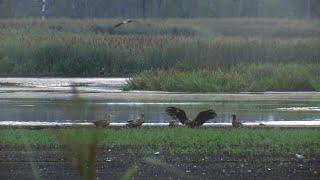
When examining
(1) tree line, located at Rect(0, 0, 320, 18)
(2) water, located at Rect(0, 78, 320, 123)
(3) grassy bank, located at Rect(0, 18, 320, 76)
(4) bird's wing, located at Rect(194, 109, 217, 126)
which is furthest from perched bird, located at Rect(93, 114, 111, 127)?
(1) tree line, located at Rect(0, 0, 320, 18)

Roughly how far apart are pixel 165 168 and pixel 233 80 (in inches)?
708

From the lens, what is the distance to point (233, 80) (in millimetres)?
27609

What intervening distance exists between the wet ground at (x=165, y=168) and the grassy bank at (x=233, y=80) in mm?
14676

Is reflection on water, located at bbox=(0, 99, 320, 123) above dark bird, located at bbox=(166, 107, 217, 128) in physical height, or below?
above

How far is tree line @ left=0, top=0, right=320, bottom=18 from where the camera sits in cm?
8512

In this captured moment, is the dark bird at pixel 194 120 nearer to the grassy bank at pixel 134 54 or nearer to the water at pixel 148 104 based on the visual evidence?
the water at pixel 148 104

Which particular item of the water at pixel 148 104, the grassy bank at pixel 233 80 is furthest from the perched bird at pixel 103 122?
the grassy bank at pixel 233 80

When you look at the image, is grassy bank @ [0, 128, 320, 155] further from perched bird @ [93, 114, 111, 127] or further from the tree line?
the tree line

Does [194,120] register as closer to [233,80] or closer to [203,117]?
[203,117]

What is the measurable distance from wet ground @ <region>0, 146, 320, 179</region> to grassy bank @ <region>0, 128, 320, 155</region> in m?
0.33

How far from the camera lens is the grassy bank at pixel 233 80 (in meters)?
27.4

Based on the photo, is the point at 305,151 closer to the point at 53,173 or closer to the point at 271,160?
the point at 271,160

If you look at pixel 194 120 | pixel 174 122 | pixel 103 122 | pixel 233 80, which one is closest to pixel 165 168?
pixel 103 122

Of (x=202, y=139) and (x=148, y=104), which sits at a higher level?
(x=148, y=104)
